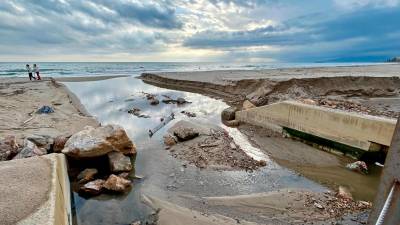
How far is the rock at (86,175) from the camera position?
6047 mm

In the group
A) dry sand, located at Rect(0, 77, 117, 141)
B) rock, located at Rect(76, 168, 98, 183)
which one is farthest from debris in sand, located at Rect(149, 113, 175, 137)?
rock, located at Rect(76, 168, 98, 183)

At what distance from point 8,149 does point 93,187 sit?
2.61 meters

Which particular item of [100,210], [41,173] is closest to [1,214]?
[41,173]

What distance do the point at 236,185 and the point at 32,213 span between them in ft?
13.4

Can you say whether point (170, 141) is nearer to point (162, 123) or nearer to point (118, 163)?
point (118, 163)

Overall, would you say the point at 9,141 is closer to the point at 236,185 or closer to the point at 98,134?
the point at 98,134

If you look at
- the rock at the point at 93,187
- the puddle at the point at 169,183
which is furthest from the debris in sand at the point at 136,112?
the rock at the point at 93,187

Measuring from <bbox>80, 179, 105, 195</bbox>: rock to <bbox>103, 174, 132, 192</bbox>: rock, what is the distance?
122 millimetres

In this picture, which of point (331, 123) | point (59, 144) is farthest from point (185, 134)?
point (331, 123)

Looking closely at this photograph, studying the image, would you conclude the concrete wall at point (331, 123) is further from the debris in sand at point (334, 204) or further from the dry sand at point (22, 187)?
the dry sand at point (22, 187)

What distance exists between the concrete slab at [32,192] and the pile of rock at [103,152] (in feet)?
4.23

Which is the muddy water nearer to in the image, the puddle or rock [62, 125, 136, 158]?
the puddle

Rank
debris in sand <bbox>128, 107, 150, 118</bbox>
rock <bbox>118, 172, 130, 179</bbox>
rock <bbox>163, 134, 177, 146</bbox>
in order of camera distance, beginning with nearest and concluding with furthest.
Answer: rock <bbox>118, 172, 130, 179</bbox> < rock <bbox>163, 134, 177, 146</bbox> < debris in sand <bbox>128, 107, 150, 118</bbox>

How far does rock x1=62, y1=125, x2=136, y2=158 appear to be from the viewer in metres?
6.41
